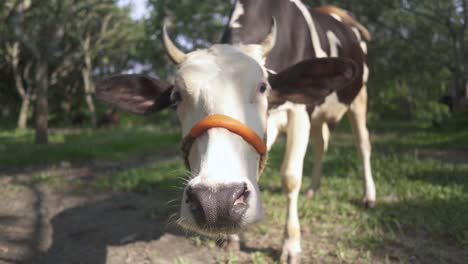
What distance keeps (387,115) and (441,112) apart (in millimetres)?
13021

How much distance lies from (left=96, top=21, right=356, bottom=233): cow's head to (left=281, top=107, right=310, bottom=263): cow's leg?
15.6 inches

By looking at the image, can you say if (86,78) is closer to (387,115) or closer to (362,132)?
(387,115)

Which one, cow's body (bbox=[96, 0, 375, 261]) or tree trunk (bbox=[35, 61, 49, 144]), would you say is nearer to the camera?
cow's body (bbox=[96, 0, 375, 261])

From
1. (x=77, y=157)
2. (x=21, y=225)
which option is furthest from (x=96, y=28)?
(x=21, y=225)

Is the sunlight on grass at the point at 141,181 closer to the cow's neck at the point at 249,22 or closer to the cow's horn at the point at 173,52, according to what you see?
the cow's neck at the point at 249,22

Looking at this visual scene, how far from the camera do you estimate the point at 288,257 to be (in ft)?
9.32

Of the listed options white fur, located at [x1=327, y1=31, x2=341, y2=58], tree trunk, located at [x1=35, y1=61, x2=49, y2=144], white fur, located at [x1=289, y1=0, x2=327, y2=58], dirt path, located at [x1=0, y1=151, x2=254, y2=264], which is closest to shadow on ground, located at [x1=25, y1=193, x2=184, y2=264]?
dirt path, located at [x1=0, y1=151, x2=254, y2=264]

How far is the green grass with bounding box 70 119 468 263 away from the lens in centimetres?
293

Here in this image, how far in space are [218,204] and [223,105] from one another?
543 millimetres

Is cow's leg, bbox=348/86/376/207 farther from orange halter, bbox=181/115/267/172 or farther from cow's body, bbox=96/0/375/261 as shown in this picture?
orange halter, bbox=181/115/267/172

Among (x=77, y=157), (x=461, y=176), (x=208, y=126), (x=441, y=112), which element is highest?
(x=208, y=126)

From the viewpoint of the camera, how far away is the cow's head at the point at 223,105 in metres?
1.74

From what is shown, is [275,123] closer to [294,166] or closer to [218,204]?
[294,166]

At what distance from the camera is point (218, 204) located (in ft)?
5.56
